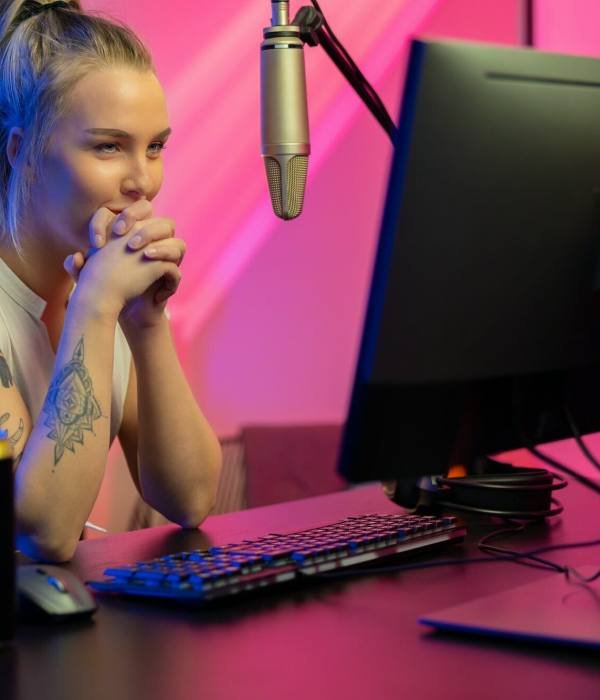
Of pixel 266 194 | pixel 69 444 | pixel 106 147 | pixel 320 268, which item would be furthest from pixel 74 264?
pixel 320 268

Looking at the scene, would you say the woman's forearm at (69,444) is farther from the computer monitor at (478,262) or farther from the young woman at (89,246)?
the computer monitor at (478,262)

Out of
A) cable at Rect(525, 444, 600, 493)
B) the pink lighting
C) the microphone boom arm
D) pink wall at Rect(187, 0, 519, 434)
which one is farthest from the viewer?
pink wall at Rect(187, 0, 519, 434)

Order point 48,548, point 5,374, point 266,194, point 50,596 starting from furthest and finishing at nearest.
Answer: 1. point 266,194
2. point 5,374
3. point 48,548
4. point 50,596

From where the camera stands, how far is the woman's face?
155 centimetres

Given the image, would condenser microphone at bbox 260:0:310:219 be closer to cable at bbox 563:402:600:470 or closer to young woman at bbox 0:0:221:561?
young woman at bbox 0:0:221:561

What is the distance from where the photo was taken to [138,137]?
5.11 ft

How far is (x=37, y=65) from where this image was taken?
1.61 metres

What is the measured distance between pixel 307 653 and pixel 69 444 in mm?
576

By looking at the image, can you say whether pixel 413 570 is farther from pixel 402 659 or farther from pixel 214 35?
pixel 214 35

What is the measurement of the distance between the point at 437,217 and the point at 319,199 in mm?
2311

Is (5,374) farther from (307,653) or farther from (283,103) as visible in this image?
(307,653)

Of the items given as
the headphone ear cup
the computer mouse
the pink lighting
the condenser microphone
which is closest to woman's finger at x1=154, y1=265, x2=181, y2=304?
the condenser microphone

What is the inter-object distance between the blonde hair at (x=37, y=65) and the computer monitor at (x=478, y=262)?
88cm

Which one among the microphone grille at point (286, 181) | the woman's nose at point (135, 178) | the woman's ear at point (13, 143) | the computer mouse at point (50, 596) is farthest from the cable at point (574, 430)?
the woman's ear at point (13, 143)
